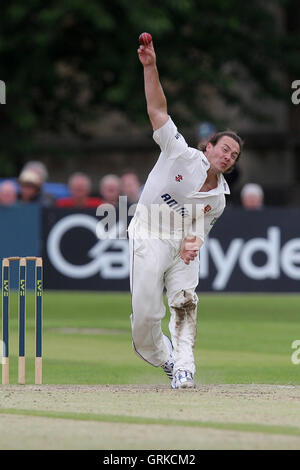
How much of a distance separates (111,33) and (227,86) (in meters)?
2.50

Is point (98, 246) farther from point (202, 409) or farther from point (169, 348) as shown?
point (202, 409)

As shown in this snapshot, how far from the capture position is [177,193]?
31.3ft

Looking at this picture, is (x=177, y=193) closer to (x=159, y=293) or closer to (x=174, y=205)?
(x=174, y=205)

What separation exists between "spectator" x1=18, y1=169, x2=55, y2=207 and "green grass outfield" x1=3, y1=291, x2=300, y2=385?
139 cm

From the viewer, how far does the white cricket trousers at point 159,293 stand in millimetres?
9625

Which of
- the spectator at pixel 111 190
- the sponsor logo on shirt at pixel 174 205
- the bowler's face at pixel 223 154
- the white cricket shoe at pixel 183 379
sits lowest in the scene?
the white cricket shoe at pixel 183 379

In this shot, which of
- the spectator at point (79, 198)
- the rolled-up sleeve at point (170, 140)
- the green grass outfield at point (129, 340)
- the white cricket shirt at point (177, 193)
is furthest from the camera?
the spectator at point (79, 198)

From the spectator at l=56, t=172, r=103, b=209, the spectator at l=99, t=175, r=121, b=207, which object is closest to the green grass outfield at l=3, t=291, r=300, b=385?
the spectator at l=56, t=172, r=103, b=209

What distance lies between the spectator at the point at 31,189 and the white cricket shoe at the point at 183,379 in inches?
400

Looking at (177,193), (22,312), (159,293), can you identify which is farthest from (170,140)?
(22,312)

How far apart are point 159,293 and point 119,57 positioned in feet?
53.6

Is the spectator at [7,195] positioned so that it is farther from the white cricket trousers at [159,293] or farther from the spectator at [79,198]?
the white cricket trousers at [159,293]

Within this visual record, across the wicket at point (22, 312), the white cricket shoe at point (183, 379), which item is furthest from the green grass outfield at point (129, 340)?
the white cricket shoe at point (183, 379)

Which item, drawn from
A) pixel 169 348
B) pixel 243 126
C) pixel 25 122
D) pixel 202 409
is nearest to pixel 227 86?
pixel 25 122
